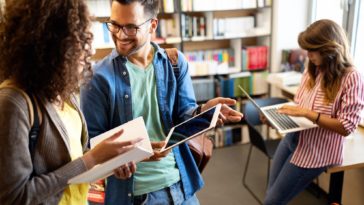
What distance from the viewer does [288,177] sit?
1933 mm

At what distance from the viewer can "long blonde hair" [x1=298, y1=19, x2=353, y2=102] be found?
6.01 feet

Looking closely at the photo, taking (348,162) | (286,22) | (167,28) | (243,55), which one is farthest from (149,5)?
(286,22)

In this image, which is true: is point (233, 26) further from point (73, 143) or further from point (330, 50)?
point (73, 143)

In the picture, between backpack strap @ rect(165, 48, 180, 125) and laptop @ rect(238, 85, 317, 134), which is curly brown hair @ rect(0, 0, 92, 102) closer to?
backpack strap @ rect(165, 48, 180, 125)

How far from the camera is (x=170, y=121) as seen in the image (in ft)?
4.25

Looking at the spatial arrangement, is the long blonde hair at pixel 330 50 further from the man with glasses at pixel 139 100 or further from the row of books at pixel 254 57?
the row of books at pixel 254 57

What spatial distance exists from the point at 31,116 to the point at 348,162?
1.76m

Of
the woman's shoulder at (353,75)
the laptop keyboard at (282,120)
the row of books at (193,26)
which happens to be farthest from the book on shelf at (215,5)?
the woman's shoulder at (353,75)

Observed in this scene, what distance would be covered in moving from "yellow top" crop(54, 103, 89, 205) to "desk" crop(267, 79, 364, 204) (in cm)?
146

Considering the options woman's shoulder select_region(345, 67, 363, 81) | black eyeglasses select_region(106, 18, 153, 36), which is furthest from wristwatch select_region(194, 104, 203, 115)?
woman's shoulder select_region(345, 67, 363, 81)

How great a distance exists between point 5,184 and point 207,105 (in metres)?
0.78

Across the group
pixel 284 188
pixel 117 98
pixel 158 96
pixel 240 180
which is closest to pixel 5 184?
pixel 117 98

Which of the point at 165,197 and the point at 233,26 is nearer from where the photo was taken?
the point at 165,197

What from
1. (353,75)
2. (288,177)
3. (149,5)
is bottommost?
(288,177)
